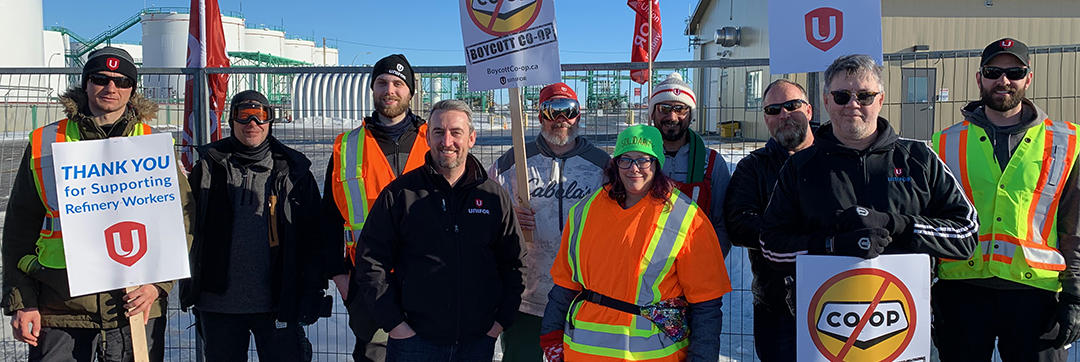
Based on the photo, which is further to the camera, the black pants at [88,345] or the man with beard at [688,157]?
the man with beard at [688,157]

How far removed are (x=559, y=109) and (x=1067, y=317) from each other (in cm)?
246

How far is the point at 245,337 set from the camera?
349 centimetres

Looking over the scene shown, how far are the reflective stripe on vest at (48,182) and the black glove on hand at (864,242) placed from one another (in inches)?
124

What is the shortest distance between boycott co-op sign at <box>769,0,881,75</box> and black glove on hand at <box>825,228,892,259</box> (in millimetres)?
1504

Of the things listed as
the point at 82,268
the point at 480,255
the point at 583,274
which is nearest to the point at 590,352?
the point at 583,274

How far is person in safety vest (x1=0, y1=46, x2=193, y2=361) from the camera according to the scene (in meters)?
3.11

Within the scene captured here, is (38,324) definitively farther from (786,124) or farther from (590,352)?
(786,124)

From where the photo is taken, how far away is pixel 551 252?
3598 millimetres

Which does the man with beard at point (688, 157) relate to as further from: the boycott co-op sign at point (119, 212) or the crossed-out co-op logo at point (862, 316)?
the boycott co-op sign at point (119, 212)

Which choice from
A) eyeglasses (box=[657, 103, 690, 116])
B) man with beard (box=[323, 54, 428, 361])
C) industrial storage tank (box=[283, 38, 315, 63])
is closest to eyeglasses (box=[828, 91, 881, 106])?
eyeglasses (box=[657, 103, 690, 116])

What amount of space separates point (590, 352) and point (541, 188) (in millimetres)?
1125

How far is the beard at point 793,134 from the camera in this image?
326 centimetres

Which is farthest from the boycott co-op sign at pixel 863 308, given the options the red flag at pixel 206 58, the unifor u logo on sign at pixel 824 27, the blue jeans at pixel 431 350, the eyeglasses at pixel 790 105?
the red flag at pixel 206 58

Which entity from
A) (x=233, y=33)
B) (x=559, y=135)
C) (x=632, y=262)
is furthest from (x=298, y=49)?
(x=632, y=262)
